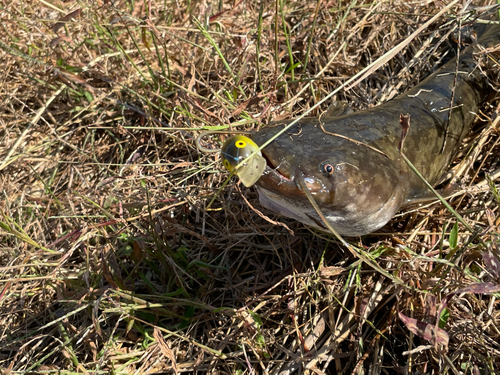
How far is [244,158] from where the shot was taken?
149 centimetres

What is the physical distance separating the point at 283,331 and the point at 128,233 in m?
0.90

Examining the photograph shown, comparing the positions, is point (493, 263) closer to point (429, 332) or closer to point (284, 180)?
point (429, 332)

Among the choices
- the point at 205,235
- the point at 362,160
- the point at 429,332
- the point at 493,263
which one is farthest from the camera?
the point at 205,235

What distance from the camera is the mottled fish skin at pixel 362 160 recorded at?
1.61 metres

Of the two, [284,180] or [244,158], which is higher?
[244,158]

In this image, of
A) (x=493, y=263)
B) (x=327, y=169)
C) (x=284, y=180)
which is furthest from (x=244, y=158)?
(x=493, y=263)

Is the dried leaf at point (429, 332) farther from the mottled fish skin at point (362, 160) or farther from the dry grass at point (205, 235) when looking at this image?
the mottled fish skin at point (362, 160)

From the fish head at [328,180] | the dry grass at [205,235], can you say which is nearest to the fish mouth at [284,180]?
the fish head at [328,180]

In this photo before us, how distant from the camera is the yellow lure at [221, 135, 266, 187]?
4.91 feet

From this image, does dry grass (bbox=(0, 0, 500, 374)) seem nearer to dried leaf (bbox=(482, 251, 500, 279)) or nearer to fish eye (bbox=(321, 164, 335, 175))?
dried leaf (bbox=(482, 251, 500, 279))

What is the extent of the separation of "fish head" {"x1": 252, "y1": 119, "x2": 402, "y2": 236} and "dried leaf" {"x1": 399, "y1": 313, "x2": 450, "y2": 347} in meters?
0.39

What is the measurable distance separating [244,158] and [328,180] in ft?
1.08

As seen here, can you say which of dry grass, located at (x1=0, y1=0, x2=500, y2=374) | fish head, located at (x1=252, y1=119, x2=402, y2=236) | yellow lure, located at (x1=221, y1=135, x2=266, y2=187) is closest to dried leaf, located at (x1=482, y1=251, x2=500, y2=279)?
dry grass, located at (x1=0, y1=0, x2=500, y2=374)

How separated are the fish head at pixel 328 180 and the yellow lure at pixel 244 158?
0.16 ft
